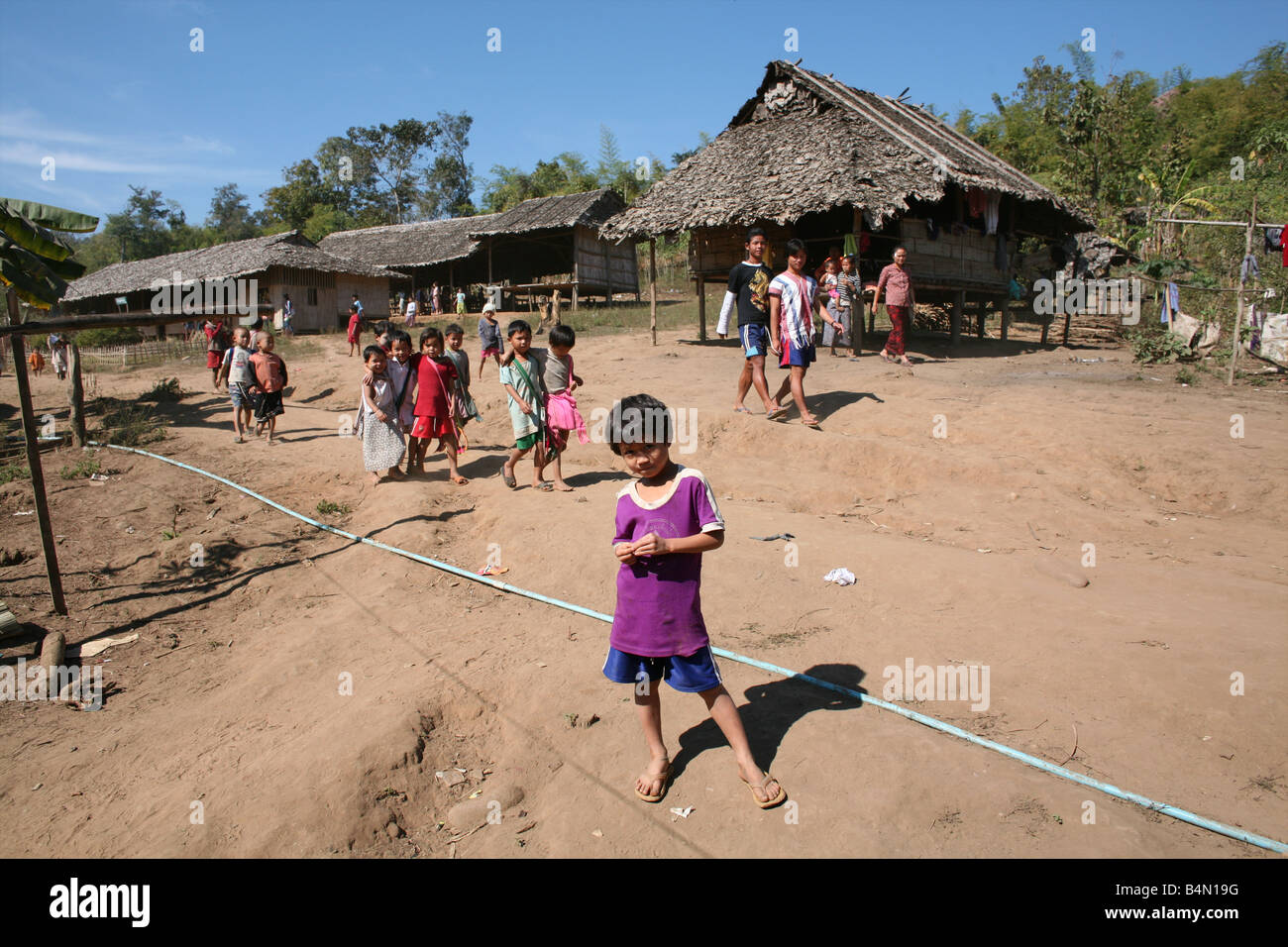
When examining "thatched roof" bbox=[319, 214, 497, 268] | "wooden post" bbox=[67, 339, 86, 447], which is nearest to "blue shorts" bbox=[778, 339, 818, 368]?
"wooden post" bbox=[67, 339, 86, 447]

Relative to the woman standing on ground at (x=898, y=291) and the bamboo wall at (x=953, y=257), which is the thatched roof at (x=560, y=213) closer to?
the bamboo wall at (x=953, y=257)

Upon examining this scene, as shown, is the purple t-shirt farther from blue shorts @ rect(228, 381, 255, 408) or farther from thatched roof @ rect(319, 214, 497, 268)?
thatched roof @ rect(319, 214, 497, 268)

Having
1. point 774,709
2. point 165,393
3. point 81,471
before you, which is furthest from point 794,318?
point 165,393

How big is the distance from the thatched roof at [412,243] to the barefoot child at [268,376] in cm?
1978

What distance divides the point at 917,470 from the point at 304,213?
167ft

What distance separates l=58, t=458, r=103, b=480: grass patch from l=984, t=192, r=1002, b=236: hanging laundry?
47.8ft

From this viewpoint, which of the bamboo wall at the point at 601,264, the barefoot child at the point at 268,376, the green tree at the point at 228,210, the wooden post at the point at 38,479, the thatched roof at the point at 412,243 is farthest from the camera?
the green tree at the point at 228,210

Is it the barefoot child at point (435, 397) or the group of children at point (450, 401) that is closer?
the group of children at point (450, 401)

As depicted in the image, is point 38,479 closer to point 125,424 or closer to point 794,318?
point 794,318

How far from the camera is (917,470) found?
22.2 ft

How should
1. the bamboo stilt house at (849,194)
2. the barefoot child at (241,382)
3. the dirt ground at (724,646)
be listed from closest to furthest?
the dirt ground at (724,646) → the barefoot child at (241,382) → the bamboo stilt house at (849,194)

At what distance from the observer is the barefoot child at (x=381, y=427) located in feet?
24.3

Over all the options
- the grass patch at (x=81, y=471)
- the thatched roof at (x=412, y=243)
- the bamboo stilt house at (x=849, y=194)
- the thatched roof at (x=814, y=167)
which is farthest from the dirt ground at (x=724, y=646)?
the thatched roof at (x=412, y=243)
